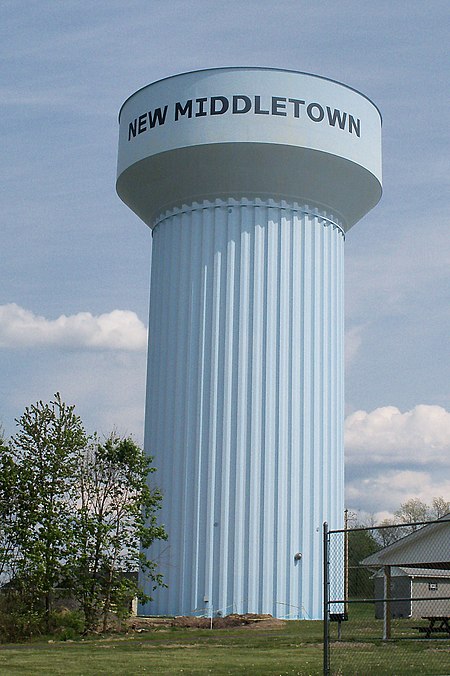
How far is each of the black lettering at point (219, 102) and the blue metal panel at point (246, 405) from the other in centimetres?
220

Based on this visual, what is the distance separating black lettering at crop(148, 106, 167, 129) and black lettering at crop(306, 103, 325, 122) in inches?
134

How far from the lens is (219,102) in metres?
22.2

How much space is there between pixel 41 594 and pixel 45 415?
3428 mm

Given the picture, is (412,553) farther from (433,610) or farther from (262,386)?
(433,610)

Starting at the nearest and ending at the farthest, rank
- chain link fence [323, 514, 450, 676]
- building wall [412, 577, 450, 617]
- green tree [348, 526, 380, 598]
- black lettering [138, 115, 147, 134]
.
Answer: chain link fence [323, 514, 450, 676] → black lettering [138, 115, 147, 134] → building wall [412, 577, 450, 617] → green tree [348, 526, 380, 598]

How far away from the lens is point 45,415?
1836cm

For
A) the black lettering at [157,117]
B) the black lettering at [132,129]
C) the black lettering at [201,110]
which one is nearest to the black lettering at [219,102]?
the black lettering at [201,110]

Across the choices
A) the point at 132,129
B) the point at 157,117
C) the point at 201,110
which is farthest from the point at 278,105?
the point at 132,129

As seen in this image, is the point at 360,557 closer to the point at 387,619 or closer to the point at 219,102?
the point at 387,619

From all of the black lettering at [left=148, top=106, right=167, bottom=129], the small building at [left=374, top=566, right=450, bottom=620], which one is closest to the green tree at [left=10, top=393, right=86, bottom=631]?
the black lettering at [left=148, top=106, right=167, bottom=129]

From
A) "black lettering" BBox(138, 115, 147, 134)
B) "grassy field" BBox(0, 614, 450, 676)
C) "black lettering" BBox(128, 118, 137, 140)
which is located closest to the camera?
"grassy field" BBox(0, 614, 450, 676)

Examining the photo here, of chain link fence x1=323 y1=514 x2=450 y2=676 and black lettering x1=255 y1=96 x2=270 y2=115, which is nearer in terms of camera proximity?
chain link fence x1=323 y1=514 x2=450 y2=676

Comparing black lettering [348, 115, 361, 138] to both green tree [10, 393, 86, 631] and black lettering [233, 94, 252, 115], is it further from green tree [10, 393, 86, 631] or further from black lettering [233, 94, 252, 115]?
green tree [10, 393, 86, 631]

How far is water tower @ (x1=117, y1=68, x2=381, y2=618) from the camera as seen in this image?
21.8m
